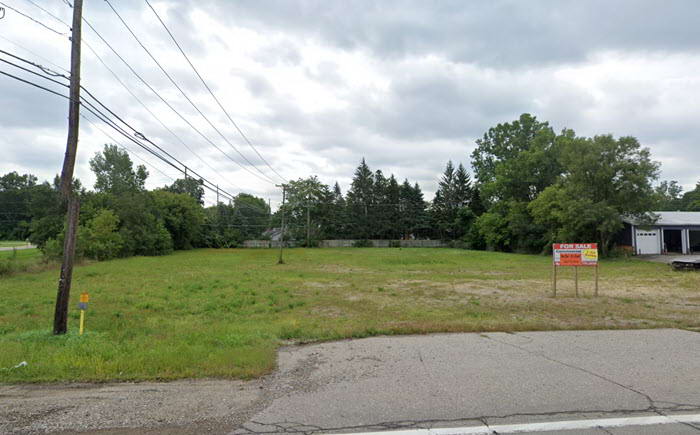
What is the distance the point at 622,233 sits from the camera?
38938 millimetres

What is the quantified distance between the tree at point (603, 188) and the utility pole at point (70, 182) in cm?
3515

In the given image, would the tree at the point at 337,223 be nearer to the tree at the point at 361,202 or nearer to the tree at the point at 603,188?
the tree at the point at 361,202

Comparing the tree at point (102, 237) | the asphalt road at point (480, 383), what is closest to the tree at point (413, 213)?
the tree at point (102, 237)

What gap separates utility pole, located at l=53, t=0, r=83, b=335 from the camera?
25.5 feet

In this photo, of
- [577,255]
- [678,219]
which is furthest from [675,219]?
[577,255]

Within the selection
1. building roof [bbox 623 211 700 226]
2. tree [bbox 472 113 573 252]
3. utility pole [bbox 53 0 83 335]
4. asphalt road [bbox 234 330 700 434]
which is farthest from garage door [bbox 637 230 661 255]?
utility pole [bbox 53 0 83 335]

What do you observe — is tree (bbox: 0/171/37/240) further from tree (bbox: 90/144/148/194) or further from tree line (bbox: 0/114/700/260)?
tree (bbox: 90/144/148/194)

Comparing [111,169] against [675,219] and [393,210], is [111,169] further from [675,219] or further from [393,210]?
[675,219]

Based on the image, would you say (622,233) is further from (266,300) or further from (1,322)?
(1,322)

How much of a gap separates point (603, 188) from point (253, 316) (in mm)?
34705

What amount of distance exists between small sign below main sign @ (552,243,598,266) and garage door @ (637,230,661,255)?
29.6 metres

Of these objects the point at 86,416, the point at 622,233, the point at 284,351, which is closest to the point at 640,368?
the point at 284,351

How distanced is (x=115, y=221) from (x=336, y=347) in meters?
41.8

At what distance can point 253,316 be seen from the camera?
404 inches
